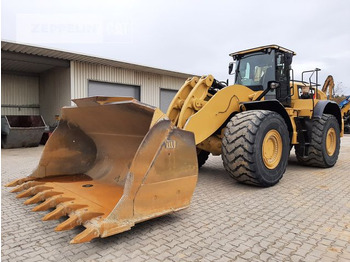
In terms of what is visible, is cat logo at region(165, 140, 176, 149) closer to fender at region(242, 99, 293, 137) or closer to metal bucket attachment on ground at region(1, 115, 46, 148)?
fender at region(242, 99, 293, 137)

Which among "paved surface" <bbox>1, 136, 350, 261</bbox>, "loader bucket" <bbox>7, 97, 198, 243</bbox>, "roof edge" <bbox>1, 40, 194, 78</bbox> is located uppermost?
"roof edge" <bbox>1, 40, 194, 78</bbox>

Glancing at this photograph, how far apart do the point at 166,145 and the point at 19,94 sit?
14.0 m

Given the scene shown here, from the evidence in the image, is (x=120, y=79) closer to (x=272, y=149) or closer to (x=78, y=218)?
(x=272, y=149)

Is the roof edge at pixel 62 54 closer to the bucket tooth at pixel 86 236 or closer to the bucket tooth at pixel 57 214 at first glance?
the bucket tooth at pixel 57 214

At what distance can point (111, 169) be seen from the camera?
4.24 meters

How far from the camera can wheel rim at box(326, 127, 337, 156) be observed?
682 centimetres

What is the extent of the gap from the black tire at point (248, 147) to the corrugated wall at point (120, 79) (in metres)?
9.44

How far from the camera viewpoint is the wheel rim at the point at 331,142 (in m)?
6.82

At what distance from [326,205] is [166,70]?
1194cm

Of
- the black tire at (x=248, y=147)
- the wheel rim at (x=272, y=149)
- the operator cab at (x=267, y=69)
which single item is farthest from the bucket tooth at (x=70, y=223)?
the operator cab at (x=267, y=69)

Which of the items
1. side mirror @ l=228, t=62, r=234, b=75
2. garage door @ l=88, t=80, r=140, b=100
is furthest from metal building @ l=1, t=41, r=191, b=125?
side mirror @ l=228, t=62, r=234, b=75

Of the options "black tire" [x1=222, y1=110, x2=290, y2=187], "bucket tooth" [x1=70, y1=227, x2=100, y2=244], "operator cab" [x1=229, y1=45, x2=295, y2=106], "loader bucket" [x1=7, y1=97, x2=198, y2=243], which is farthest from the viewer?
"operator cab" [x1=229, y1=45, x2=295, y2=106]

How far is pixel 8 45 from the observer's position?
967cm

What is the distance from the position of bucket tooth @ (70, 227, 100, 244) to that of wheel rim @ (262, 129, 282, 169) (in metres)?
3.14
